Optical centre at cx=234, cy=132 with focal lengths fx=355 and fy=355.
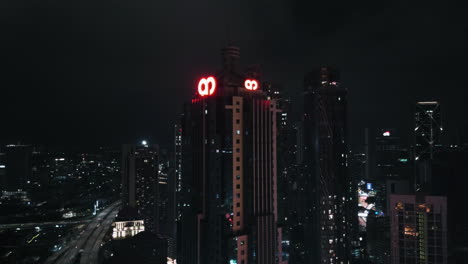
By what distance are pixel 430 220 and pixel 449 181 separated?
12.6 meters

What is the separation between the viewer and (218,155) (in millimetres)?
21516

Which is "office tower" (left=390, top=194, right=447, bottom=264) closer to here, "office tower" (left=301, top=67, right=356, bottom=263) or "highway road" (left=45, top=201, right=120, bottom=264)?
"office tower" (left=301, top=67, right=356, bottom=263)

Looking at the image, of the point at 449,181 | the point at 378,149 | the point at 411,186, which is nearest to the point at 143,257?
the point at 449,181

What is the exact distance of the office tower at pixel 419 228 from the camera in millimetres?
26391

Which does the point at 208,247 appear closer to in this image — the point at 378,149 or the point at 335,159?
the point at 335,159

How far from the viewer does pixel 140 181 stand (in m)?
64.8

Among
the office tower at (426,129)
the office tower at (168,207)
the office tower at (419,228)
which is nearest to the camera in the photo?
the office tower at (419,228)

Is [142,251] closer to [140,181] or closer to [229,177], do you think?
[229,177]

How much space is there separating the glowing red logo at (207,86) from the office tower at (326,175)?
99.5ft

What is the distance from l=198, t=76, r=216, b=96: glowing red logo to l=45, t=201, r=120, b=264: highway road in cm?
3092

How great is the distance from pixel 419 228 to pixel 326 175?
21.4 m

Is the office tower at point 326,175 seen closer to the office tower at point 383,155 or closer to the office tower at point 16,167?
the office tower at point 383,155

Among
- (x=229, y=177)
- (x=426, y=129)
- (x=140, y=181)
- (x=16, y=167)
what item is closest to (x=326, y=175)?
(x=426, y=129)

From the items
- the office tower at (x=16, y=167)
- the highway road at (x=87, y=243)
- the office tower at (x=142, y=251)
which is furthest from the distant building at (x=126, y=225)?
the office tower at (x=16, y=167)
